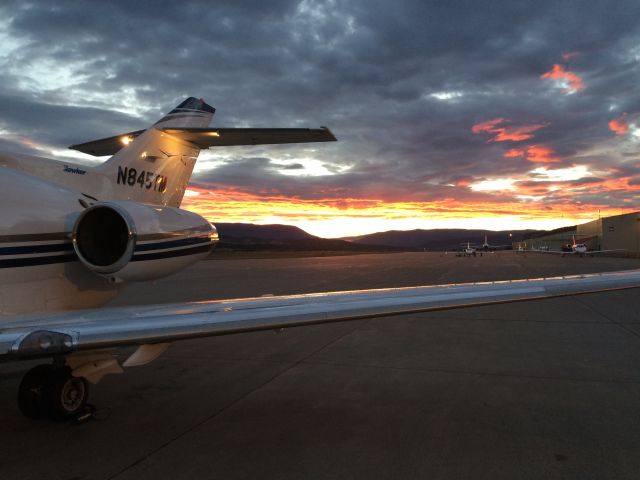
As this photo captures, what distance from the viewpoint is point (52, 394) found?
461 cm

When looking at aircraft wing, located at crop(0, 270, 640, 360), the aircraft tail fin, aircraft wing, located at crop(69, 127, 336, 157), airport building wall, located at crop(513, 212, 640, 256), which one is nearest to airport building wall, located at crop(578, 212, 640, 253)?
airport building wall, located at crop(513, 212, 640, 256)

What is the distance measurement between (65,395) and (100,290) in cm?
150

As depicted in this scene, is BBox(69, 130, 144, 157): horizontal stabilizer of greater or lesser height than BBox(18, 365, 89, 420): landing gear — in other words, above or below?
above

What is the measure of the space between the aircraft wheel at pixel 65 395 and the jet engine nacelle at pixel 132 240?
120 cm

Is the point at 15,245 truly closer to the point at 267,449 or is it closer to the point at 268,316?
the point at 268,316

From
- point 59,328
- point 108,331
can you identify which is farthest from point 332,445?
point 59,328

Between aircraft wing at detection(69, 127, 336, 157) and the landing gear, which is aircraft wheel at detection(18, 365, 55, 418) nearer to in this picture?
the landing gear

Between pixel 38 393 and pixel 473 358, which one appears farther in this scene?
pixel 473 358

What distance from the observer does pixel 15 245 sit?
4824 millimetres

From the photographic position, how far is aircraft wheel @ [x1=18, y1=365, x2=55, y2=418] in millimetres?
4667

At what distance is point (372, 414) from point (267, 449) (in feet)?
4.21

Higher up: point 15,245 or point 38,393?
point 15,245

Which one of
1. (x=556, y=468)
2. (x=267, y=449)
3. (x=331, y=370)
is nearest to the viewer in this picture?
(x=556, y=468)

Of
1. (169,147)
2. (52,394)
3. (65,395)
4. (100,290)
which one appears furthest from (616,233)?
(52,394)
